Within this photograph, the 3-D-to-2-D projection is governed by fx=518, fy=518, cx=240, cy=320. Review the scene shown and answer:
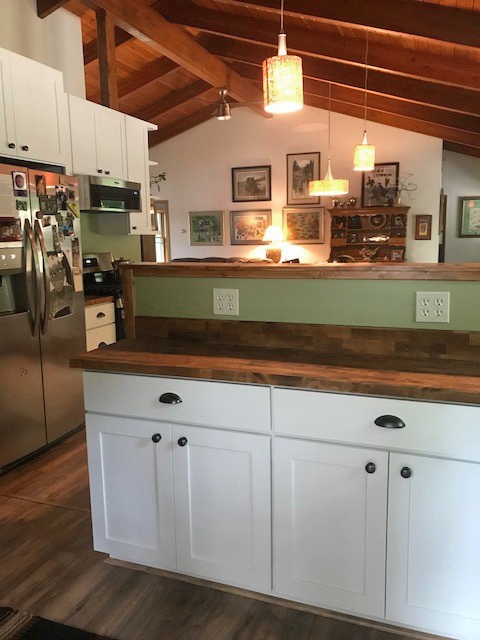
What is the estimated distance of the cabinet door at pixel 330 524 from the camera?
1.62m

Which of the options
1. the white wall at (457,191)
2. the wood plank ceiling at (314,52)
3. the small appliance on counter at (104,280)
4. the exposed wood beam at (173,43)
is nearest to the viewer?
the wood plank ceiling at (314,52)

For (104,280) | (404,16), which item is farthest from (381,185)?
(104,280)

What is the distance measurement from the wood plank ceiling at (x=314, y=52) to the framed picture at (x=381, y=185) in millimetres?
609

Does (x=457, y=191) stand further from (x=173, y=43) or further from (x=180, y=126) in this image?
(x=173, y=43)

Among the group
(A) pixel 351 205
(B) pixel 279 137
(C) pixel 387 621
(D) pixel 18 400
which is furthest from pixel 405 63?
(C) pixel 387 621

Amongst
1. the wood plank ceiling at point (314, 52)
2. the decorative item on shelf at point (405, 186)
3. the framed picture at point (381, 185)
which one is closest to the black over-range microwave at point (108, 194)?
the wood plank ceiling at point (314, 52)

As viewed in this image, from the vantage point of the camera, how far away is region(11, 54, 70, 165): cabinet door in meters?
3.03

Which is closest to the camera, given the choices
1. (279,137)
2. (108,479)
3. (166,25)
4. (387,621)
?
(387,621)

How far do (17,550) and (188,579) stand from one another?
2.70 ft

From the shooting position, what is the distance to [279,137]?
8.16 metres

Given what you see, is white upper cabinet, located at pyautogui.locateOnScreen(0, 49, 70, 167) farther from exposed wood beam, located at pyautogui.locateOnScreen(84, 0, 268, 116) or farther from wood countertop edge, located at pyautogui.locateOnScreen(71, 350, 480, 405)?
wood countertop edge, located at pyautogui.locateOnScreen(71, 350, 480, 405)

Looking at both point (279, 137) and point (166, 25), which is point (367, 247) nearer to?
point (279, 137)

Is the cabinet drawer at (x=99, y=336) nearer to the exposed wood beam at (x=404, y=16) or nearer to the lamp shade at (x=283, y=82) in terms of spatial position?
the lamp shade at (x=283, y=82)

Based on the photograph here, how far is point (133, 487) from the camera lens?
1.96 m
